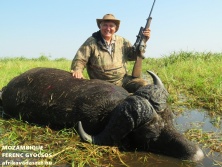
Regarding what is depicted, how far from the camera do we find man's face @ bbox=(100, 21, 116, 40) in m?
5.65

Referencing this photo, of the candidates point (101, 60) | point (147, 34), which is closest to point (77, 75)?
point (101, 60)

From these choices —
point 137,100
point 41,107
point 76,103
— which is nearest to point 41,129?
point 41,107

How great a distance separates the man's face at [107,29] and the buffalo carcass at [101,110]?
1.28m

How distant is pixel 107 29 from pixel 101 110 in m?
2.24

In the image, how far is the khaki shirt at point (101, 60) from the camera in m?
5.49

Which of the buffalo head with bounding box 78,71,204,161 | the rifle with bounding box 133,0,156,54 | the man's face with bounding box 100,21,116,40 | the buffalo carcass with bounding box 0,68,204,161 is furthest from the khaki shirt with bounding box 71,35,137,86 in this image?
the buffalo head with bounding box 78,71,204,161

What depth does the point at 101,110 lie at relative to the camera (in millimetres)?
3857

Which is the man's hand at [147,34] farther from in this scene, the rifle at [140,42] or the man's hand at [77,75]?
the man's hand at [77,75]

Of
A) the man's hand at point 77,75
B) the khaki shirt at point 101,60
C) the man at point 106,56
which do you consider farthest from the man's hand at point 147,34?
the man's hand at point 77,75

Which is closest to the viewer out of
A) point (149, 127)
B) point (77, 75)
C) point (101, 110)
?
point (149, 127)

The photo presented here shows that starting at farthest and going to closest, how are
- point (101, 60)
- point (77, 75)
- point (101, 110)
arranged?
point (101, 60) < point (77, 75) < point (101, 110)

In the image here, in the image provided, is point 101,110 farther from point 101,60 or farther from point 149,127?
point 101,60

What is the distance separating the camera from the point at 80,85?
433cm

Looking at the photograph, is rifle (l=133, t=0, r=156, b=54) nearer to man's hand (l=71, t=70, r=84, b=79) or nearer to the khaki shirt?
the khaki shirt
